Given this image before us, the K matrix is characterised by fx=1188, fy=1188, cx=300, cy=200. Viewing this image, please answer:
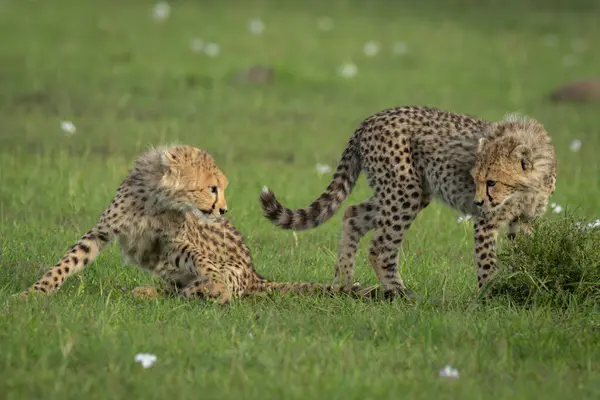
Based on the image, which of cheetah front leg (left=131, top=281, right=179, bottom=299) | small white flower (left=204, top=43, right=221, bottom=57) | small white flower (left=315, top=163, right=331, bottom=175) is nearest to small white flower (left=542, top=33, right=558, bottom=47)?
small white flower (left=204, top=43, right=221, bottom=57)

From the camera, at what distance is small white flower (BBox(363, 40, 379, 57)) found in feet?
53.4

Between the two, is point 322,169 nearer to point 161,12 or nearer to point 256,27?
point 256,27

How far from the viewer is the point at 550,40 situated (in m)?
18.0

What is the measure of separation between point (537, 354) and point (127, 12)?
48.1 feet

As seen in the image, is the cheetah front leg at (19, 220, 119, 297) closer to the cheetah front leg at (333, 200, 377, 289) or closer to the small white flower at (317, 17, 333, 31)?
the cheetah front leg at (333, 200, 377, 289)

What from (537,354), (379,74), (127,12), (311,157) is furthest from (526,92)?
(537,354)

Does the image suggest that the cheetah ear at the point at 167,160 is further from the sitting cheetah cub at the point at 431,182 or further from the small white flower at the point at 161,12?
the small white flower at the point at 161,12

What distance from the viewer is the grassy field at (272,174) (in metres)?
4.68

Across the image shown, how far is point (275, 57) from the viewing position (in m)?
15.5

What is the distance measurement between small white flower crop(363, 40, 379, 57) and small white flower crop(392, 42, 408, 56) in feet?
0.79

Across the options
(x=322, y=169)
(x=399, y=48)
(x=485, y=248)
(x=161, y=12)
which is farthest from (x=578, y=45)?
(x=485, y=248)

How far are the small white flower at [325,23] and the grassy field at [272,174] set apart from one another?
0.64 ft

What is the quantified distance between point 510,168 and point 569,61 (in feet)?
34.8

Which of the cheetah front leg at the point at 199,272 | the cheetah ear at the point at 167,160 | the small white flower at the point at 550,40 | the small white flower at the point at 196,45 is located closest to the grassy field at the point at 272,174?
the small white flower at the point at 550,40
